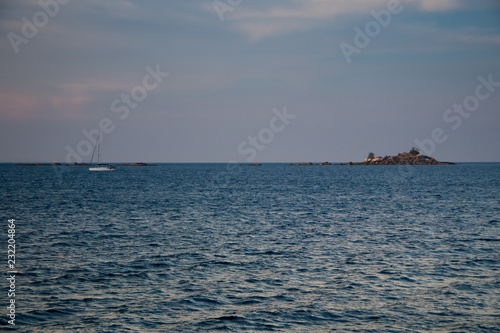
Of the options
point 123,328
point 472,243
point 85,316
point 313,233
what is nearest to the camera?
point 123,328

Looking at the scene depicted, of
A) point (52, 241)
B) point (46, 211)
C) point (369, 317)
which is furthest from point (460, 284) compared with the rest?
point (46, 211)

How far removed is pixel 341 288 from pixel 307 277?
7.31 feet

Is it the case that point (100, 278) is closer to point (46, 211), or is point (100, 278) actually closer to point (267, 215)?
point (267, 215)

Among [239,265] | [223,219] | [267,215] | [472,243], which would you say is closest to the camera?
[239,265]

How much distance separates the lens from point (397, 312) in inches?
647

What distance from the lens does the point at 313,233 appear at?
113ft

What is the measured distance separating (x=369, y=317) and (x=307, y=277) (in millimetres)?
5497

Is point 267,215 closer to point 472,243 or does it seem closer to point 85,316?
point 472,243

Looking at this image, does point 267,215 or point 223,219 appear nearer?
point 223,219

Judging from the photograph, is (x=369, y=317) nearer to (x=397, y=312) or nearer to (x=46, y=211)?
(x=397, y=312)

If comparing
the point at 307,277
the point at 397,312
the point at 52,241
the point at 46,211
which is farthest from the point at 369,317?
the point at 46,211

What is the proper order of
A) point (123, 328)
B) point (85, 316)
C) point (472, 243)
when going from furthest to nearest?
point (472, 243) < point (85, 316) < point (123, 328)

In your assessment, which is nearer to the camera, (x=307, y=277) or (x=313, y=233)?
(x=307, y=277)

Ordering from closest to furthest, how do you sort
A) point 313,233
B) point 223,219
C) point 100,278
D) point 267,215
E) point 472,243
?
point 100,278 < point 472,243 < point 313,233 < point 223,219 < point 267,215
